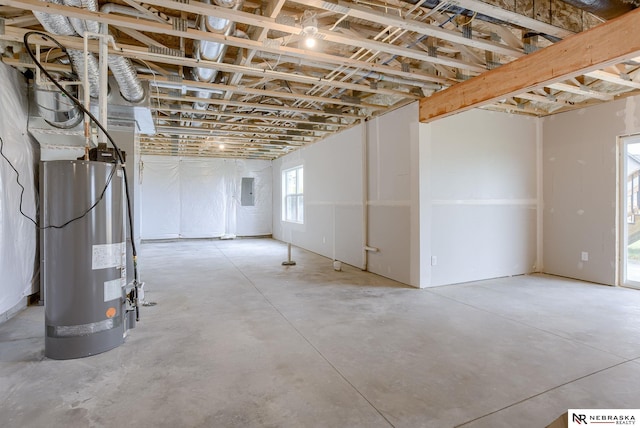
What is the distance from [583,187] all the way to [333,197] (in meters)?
3.95

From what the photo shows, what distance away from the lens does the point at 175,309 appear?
356 cm

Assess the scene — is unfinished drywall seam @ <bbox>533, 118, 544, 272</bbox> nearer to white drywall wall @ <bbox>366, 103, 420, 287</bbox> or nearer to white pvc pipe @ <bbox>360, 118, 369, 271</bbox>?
white drywall wall @ <bbox>366, 103, 420, 287</bbox>

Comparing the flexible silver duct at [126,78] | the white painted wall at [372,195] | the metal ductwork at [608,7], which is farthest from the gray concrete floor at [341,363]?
the metal ductwork at [608,7]

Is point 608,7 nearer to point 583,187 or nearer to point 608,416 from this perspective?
point 608,416

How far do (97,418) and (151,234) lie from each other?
27.7 ft

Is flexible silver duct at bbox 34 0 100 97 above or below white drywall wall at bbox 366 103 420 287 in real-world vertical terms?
above

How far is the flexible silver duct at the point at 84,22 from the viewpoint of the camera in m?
2.16

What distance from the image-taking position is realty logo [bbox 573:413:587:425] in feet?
4.98

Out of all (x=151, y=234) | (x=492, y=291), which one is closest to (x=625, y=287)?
(x=492, y=291)

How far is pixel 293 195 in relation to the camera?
9047mm

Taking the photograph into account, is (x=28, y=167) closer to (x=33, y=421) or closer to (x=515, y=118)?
(x=33, y=421)

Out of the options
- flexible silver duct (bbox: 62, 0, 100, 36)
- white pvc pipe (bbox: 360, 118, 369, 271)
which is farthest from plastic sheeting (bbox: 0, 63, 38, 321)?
white pvc pipe (bbox: 360, 118, 369, 271)

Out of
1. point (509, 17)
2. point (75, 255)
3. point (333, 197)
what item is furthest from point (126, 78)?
point (333, 197)

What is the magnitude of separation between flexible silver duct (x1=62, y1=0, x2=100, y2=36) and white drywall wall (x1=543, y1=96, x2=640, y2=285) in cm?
589
